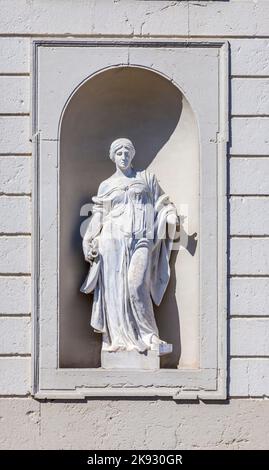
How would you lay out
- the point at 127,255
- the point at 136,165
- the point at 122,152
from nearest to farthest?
the point at 127,255, the point at 122,152, the point at 136,165

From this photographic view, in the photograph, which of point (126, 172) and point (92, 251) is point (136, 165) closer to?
point (126, 172)

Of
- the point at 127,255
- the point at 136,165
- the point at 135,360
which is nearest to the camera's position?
the point at 135,360

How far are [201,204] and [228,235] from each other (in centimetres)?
33

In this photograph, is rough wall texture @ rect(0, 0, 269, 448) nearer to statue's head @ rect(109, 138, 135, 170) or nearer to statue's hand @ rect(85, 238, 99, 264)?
statue's hand @ rect(85, 238, 99, 264)

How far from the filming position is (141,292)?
12734mm

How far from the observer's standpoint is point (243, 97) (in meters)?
12.8

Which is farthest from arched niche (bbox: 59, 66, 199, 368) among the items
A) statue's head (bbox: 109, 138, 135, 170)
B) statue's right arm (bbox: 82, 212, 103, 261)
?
statue's head (bbox: 109, 138, 135, 170)

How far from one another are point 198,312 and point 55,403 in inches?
52.9

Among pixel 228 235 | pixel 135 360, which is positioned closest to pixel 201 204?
pixel 228 235

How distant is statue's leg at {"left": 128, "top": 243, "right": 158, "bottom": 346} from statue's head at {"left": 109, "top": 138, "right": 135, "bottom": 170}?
684 mm

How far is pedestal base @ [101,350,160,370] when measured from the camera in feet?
41.6

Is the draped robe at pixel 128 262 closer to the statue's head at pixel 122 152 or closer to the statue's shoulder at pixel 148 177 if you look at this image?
the statue's shoulder at pixel 148 177

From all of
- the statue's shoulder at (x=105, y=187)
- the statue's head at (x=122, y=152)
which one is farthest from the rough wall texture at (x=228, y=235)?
the statue's head at (x=122, y=152)

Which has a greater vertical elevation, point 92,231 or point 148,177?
point 148,177
